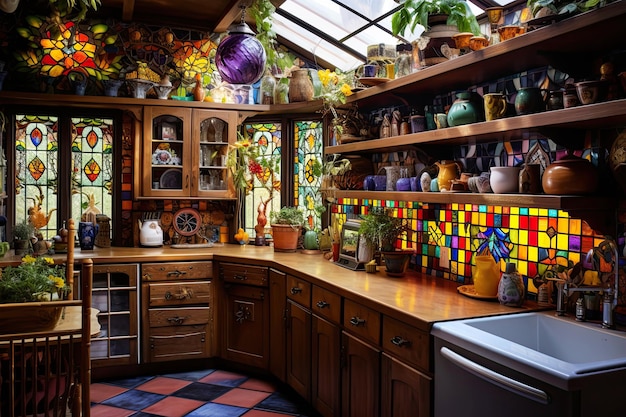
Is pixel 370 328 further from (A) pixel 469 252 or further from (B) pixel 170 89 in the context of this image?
(B) pixel 170 89

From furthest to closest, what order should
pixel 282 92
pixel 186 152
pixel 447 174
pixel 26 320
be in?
pixel 282 92, pixel 186 152, pixel 447 174, pixel 26 320

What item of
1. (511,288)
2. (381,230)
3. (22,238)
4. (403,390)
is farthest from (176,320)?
(511,288)

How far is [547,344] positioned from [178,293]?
2865 mm

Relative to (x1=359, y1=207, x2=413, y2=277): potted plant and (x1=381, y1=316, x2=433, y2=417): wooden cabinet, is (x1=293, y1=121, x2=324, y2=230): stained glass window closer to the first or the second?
(x1=359, y1=207, x2=413, y2=277): potted plant

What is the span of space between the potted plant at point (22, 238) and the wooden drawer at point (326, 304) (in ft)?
7.79

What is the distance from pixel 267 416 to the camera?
374 centimetres

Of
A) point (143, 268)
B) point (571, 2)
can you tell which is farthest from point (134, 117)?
point (571, 2)

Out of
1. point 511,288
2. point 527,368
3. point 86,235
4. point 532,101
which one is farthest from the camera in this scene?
point 86,235

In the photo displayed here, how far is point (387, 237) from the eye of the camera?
12.0 ft

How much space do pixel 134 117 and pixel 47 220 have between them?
1.10 meters

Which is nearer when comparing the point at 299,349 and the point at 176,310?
the point at 299,349

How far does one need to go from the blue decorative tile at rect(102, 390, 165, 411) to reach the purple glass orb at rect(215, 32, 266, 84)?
7.24ft

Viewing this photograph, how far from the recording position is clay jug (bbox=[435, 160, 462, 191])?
3.20 metres

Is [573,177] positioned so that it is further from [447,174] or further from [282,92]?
[282,92]
